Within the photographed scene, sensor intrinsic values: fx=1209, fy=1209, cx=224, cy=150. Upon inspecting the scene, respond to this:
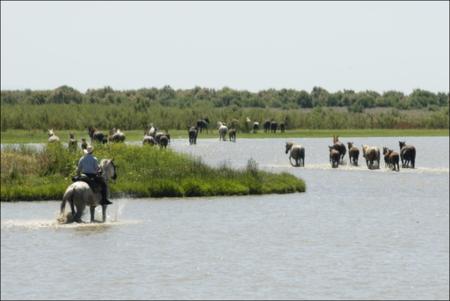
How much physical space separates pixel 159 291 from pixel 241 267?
11.5 feet

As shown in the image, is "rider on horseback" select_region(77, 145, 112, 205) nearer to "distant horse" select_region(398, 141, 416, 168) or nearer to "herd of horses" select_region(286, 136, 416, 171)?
"herd of horses" select_region(286, 136, 416, 171)

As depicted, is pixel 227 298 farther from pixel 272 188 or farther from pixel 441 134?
pixel 441 134

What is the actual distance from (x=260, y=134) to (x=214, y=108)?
23.0 m

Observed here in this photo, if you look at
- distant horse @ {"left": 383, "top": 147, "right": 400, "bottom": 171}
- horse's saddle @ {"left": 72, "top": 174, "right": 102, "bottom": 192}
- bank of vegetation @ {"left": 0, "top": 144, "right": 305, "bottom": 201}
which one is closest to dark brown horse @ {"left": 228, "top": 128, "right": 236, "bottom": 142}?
distant horse @ {"left": 383, "top": 147, "right": 400, "bottom": 171}

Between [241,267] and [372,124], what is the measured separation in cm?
8336

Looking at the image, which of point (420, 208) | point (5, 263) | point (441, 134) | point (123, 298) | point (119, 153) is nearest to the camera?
point (123, 298)

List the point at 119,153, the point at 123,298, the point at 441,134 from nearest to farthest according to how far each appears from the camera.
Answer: the point at 123,298
the point at 119,153
the point at 441,134

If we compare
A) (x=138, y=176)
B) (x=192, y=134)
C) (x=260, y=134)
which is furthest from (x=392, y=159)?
(x=260, y=134)

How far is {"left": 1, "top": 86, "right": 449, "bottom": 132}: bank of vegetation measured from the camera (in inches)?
3600

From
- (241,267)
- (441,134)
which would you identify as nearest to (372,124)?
(441,134)

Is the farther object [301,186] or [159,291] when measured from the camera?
[301,186]

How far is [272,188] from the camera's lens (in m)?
41.8

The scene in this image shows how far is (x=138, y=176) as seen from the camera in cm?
4097

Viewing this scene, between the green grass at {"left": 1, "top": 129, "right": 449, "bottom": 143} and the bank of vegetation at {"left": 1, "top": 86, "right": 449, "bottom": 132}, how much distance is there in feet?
7.17
